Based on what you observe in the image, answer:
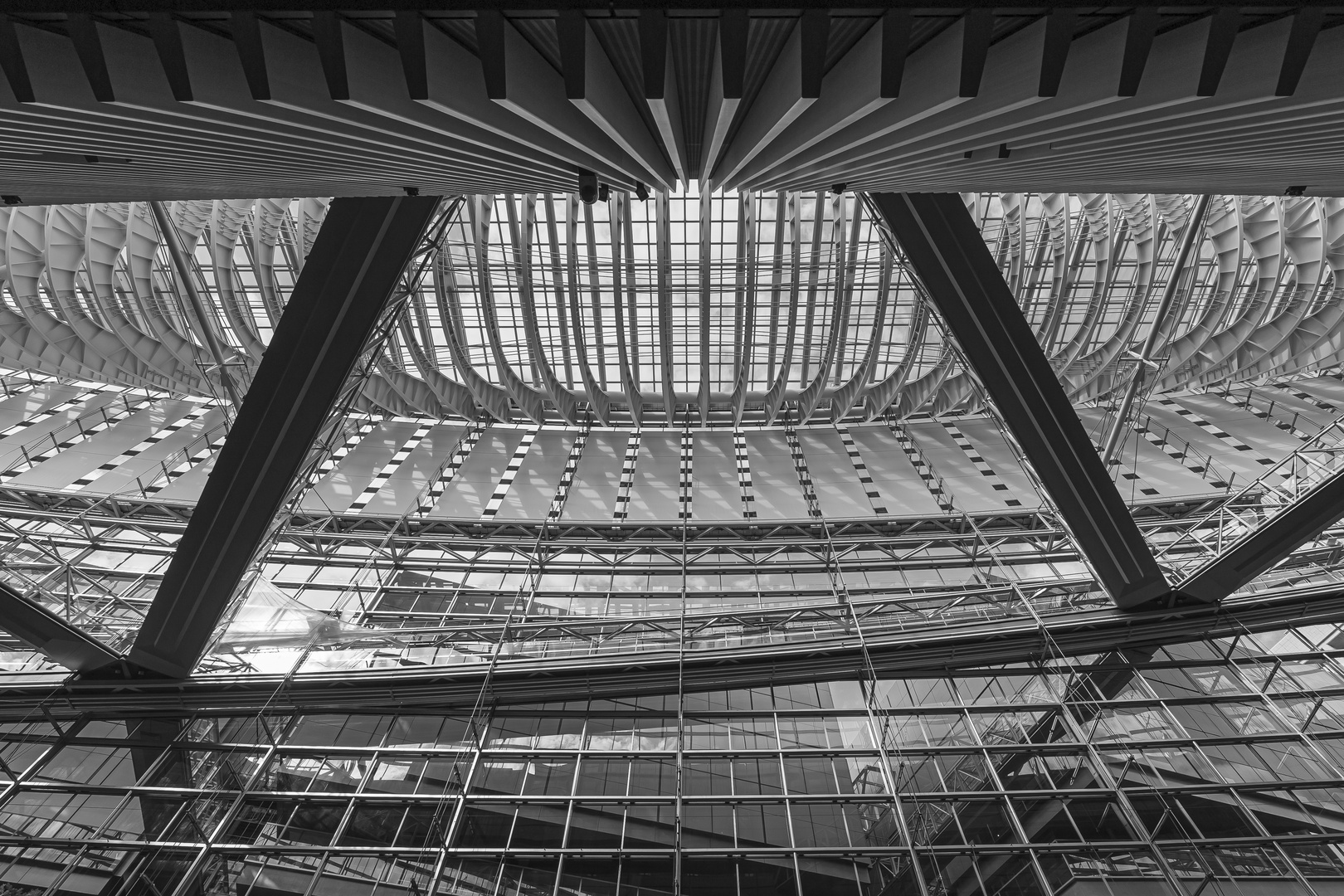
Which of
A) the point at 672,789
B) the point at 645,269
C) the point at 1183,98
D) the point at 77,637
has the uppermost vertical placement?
the point at 645,269

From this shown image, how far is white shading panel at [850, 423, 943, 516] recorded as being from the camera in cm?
2313

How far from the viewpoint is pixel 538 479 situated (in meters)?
24.8

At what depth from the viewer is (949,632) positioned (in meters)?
16.2

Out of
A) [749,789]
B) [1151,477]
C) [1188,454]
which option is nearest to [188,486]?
[749,789]

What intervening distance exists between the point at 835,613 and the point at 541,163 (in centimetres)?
1338

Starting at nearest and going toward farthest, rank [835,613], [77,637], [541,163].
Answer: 1. [541,163]
2. [77,637]
3. [835,613]

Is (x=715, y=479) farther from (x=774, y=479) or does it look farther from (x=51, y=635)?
(x=51, y=635)

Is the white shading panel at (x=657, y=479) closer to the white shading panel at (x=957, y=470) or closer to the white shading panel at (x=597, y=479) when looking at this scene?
the white shading panel at (x=597, y=479)

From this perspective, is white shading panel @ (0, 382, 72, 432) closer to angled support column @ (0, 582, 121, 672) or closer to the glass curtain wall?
the glass curtain wall

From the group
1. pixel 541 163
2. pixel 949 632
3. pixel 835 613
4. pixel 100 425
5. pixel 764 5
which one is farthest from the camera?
pixel 100 425

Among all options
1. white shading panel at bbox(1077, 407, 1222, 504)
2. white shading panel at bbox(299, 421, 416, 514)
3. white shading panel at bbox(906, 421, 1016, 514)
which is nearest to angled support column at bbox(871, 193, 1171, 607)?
white shading panel at bbox(906, 421, 1016, 514)

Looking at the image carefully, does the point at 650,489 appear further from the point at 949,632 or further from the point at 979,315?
the point at 979,315

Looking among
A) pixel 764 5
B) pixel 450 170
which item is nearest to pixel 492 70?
pixel 764 5

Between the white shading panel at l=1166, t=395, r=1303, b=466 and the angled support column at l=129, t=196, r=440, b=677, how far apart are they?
74.1ft
